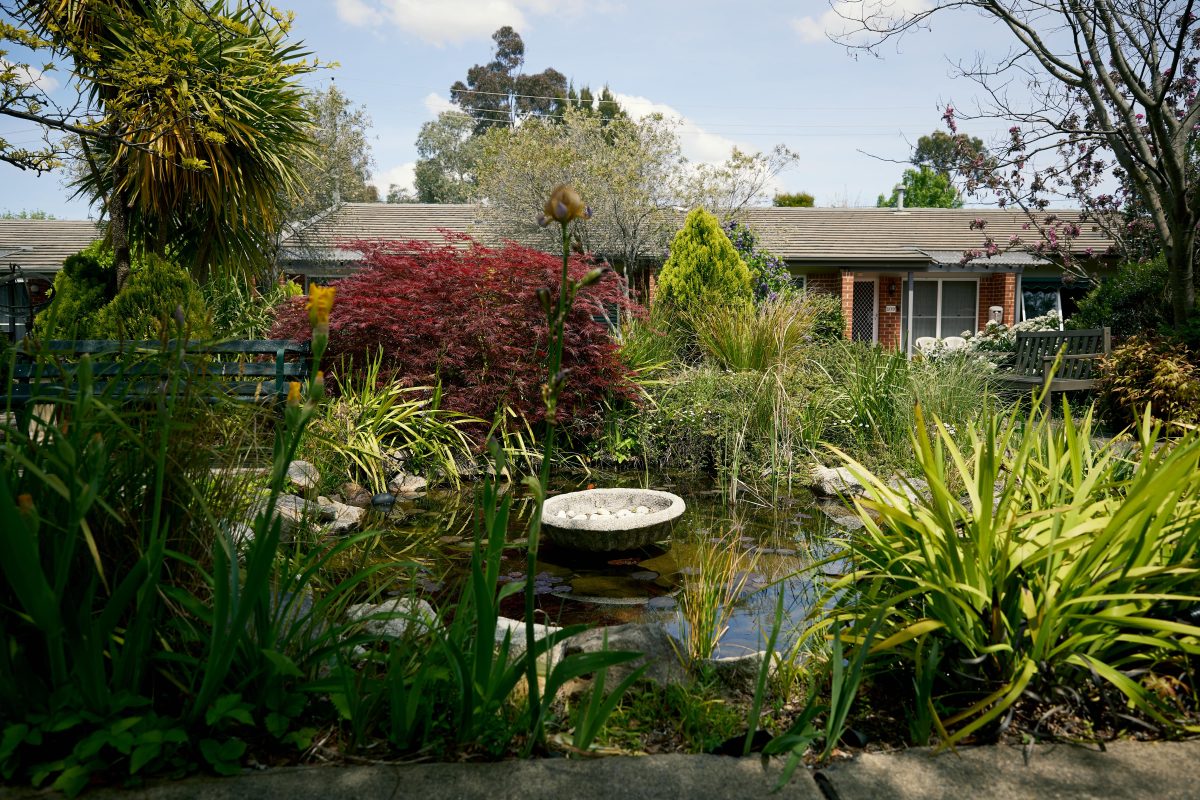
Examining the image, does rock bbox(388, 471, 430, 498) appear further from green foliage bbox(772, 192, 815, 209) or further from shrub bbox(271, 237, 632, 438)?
green foliage bbox(772, 192, 815, 209)

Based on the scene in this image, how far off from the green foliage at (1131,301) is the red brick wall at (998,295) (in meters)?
10.2

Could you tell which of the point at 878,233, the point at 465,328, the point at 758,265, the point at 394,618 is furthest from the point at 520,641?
the point at 878,233

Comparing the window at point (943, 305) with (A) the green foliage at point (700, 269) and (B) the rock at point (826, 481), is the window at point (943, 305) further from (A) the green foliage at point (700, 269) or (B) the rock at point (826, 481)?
(B) the rock at point (826, 481)

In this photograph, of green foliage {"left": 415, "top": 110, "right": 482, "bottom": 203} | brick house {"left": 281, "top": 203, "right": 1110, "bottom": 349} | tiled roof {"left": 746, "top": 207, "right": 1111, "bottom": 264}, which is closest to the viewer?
brick house {"left": 281, "top": 203, "right": 1110, "bottom": 349}

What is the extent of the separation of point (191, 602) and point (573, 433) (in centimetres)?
627

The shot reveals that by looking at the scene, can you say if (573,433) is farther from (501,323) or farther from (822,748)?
(822,748)

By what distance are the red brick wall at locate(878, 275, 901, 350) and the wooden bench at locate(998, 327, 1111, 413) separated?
11.0 meters

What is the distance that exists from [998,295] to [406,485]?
18.9 m

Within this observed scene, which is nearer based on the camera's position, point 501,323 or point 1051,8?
point 501,323

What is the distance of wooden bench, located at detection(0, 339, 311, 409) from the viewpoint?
6.83ft

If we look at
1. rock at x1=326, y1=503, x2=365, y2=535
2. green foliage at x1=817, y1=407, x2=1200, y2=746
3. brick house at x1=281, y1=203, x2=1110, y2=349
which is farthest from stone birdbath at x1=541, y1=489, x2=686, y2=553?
brick house at x1=281, y1=203, x2=1110, y2=349

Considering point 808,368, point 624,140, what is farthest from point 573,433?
point 624,140

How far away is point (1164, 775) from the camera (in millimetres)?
1792

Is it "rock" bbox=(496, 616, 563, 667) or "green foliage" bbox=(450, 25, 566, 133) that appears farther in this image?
"green foliage" bbox=(450, 25, 566, 133)
